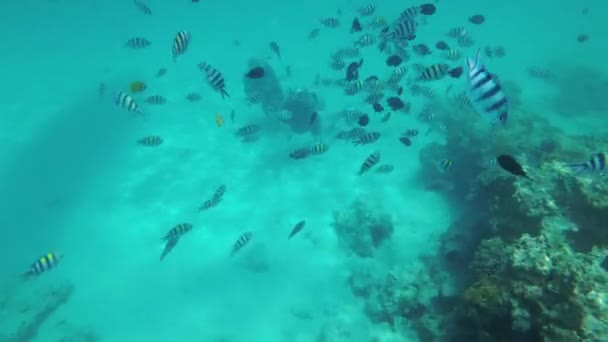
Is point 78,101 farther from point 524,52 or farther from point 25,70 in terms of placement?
point 524,52

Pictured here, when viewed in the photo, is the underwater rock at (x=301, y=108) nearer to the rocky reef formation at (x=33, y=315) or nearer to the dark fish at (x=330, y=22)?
the dark fish at (x=330, y=22)

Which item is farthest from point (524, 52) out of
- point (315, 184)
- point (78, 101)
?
point (78, 101)

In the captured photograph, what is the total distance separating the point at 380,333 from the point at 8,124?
31.1 m

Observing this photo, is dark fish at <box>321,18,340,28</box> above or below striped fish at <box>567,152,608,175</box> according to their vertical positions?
above

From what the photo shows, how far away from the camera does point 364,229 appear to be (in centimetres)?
1193

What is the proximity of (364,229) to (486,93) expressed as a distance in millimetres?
9903

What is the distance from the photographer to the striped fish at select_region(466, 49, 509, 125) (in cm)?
232

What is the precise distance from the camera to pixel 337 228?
12.7 m

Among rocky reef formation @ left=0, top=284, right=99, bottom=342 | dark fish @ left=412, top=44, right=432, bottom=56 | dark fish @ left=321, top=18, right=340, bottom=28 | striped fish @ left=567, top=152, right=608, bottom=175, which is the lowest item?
striped fish @ left=567, top=152, right=608, bottom=175

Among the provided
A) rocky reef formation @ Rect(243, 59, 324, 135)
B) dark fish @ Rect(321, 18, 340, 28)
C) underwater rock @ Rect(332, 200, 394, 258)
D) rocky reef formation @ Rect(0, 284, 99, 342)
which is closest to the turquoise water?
rocky reef formation @ Rect(0, 284, 99, 342)

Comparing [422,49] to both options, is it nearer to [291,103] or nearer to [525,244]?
[525,244]

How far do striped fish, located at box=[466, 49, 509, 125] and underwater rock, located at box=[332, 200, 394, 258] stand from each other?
9757mm

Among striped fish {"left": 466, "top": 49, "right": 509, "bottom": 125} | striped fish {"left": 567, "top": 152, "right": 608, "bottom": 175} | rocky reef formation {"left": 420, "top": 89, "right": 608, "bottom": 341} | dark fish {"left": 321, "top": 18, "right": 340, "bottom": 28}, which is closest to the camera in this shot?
striped fish {"left": 466, "top": 49, "right": 509, "bottom": 125}

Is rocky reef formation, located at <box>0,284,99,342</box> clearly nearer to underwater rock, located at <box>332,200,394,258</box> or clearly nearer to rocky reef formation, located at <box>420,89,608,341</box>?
underwater rock, located at <box>332,200,394,258</box>
